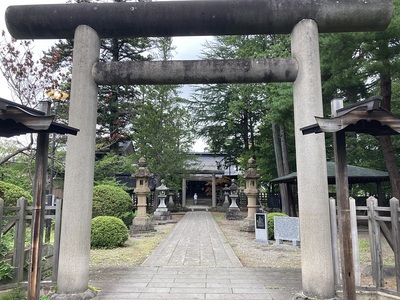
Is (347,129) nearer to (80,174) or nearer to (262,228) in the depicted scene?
(80,174)

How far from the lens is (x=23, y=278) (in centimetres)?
447

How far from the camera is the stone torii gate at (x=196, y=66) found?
4359 millimetres

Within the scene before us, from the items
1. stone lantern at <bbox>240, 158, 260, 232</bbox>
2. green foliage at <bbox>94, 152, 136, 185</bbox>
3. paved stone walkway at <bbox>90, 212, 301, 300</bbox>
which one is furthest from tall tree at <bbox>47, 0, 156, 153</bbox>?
paved stone walkway at <bbox>90, 212, 301, 300</bbox>

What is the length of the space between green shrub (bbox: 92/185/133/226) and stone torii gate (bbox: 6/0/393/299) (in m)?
8.05

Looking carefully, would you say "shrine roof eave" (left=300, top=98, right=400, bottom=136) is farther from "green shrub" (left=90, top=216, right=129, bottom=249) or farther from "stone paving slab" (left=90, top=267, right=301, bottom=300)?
"green shrub" (left=90, top=216, right=129, bottom=249)

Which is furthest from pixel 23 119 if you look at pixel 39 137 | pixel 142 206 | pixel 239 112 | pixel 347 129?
pixel 239 112

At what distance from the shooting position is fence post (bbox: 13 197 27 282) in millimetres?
4379

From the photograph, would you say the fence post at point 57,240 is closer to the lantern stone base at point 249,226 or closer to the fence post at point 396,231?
the fence post at point 396,231

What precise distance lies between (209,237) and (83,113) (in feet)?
28.1

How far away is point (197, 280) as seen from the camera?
5543 millimetres

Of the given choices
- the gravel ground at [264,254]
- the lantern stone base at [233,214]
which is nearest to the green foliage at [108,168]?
the lantern stone base at [233,214]

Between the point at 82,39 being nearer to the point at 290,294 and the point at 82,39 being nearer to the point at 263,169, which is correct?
the point at 290,294

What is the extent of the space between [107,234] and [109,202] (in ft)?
10.8

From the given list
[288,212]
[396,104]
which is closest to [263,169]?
[288,212]
